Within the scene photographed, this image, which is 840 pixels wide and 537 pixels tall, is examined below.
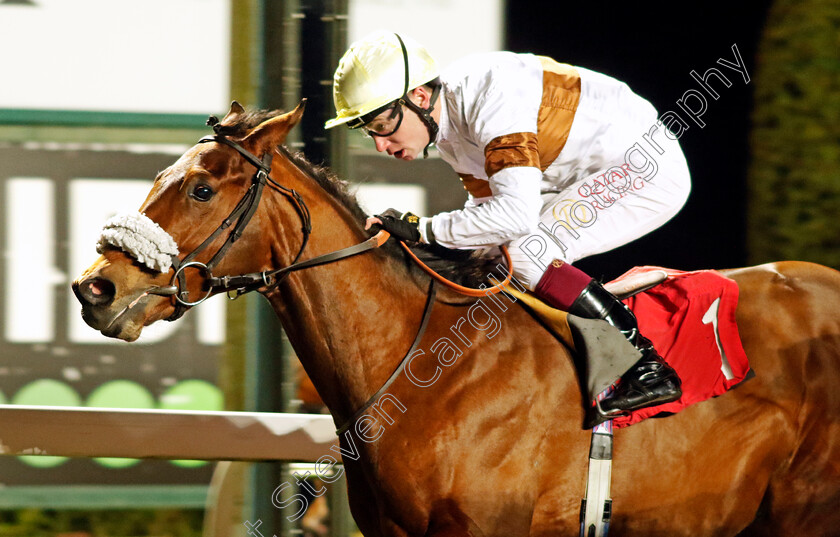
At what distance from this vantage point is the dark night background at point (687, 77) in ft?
16.1

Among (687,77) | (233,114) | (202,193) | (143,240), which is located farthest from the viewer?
(687,77)

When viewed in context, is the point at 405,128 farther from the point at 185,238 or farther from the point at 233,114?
the point at 185,238

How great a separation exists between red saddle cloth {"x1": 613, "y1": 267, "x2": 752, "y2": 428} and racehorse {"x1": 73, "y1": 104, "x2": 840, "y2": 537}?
0.08 m

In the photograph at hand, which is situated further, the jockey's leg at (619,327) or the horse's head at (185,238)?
the jockey's leg at (619,327)

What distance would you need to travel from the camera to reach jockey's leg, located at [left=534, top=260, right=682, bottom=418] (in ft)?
8.38

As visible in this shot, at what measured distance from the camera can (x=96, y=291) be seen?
2299 millimetres

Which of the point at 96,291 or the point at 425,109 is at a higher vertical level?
the point at 425,109

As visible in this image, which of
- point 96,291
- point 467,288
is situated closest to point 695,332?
point 467,288

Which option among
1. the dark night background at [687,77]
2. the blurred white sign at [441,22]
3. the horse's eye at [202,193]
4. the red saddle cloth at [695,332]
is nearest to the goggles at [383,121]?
the horse's eye at [202,193]

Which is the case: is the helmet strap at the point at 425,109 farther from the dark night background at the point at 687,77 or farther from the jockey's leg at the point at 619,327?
the dark night background at the point at 687,77

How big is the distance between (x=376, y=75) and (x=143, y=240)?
2.84ft

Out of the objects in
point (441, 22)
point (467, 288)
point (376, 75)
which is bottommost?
point (467, 288)

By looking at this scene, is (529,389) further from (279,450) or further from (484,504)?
(279,450)

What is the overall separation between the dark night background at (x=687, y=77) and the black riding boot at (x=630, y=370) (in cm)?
246
